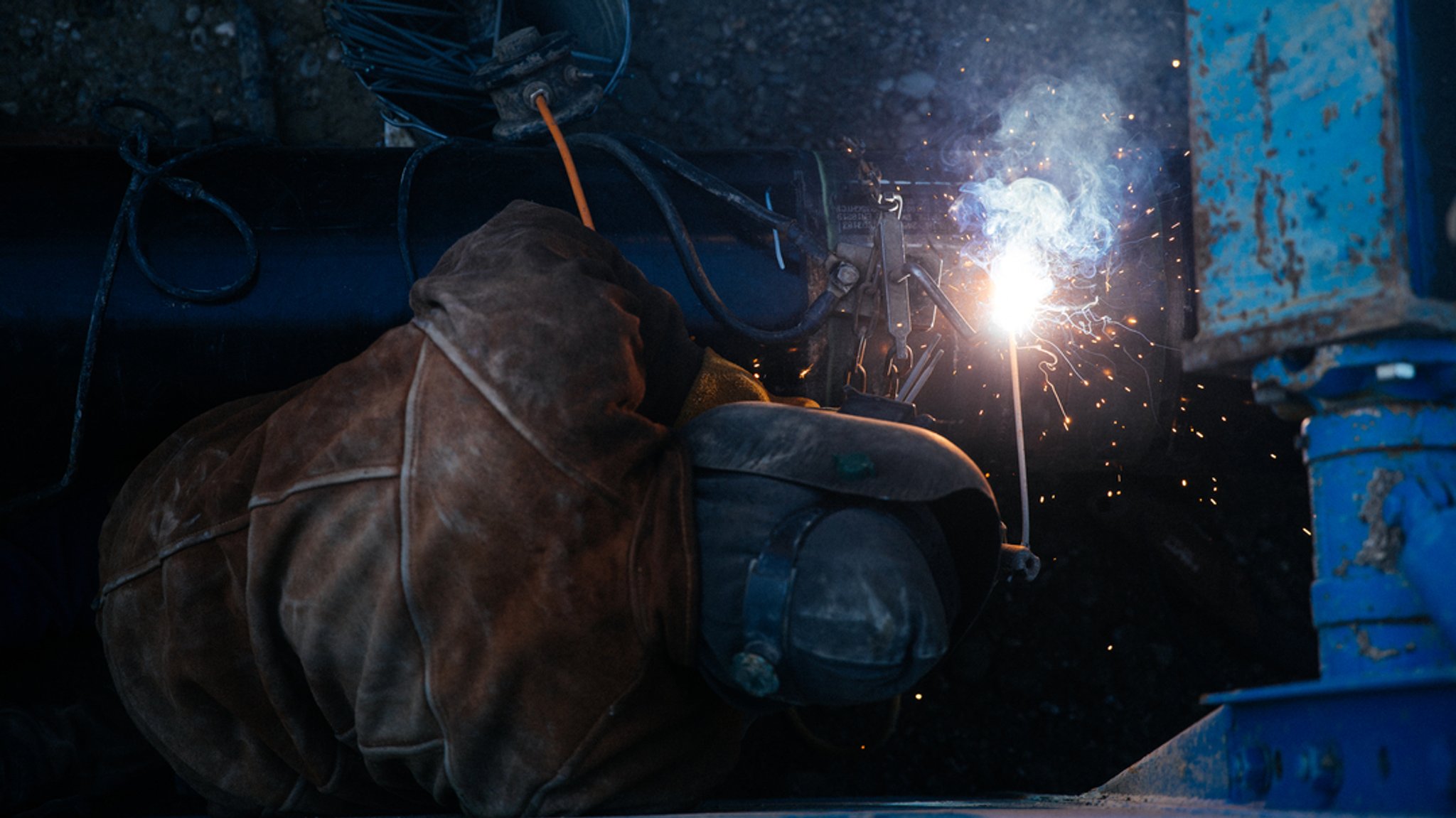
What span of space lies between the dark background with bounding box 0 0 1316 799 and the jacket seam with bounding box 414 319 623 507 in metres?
1.15

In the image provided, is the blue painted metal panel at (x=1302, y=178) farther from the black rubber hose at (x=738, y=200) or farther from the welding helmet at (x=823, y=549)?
the black rubber hose at (x=738, y=200)

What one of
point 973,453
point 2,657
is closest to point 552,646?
point 973,453

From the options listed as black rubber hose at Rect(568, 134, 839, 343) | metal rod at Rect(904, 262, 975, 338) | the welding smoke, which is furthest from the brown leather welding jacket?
the welding smoke

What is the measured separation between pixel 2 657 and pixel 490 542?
1572 millimetres

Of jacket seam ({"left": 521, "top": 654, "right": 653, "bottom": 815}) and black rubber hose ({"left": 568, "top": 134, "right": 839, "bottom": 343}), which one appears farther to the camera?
black rubber hose ({"left": 568, "top": 134, "right": 839, "bottom": 343})

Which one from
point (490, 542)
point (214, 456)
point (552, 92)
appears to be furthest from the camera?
point (552, 92)

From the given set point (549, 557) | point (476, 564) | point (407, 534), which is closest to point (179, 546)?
point (407, 534)

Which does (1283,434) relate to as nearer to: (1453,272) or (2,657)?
(1453,272)

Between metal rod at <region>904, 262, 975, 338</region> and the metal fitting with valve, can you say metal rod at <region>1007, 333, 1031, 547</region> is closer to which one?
metal rod at <region>904, 262, 975, 338</region>

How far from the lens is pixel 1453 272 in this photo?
1262 mm

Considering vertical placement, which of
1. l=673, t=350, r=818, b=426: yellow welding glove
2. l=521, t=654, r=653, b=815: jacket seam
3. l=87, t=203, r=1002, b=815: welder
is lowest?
l=521, t=654, r=653, b=815: jacket seam

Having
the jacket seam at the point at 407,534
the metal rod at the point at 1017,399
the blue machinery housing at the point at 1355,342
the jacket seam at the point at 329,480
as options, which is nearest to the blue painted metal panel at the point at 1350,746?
the blue machinery housing at the point at 1355,342

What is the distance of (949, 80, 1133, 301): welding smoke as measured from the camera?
2.24 metres

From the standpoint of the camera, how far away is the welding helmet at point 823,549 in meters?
1.47
